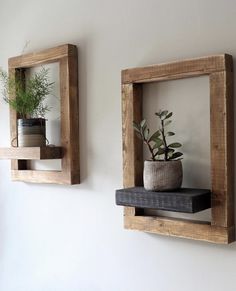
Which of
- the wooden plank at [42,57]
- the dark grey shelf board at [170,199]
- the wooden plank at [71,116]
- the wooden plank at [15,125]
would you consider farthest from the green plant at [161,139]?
the wooden plank at [15,125]

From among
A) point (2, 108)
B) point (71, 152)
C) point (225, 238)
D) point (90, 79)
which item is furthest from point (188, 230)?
point (2, 108)

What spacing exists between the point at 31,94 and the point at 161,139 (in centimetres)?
70

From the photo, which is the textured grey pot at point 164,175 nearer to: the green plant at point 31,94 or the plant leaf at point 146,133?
the plant leaf at point 146,133

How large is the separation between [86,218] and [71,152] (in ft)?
0.97

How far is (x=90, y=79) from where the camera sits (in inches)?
69.5

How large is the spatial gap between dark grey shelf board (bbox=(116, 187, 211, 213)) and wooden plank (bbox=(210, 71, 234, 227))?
0.14 feet

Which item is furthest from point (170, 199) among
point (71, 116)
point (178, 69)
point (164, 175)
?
point (71, 116)

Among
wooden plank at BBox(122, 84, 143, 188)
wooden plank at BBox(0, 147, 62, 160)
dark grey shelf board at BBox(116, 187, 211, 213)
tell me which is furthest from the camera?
wooden plank at BBox(0, 147, 62, 160)

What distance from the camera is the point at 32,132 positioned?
1.84 meters

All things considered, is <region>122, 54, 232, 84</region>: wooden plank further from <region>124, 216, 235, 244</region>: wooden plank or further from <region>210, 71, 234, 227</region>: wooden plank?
<region>124, 216, 235, 244</region>: wooden plank

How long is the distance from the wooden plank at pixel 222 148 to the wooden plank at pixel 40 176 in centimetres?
70

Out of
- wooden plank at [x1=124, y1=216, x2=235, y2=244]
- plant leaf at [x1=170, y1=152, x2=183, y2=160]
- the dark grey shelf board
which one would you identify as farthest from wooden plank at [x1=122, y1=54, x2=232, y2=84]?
wooden plank at [x1=124, y1=216, x2=235, y2=244]

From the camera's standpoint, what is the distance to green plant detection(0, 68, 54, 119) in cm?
187

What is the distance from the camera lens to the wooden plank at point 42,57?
1793mm
